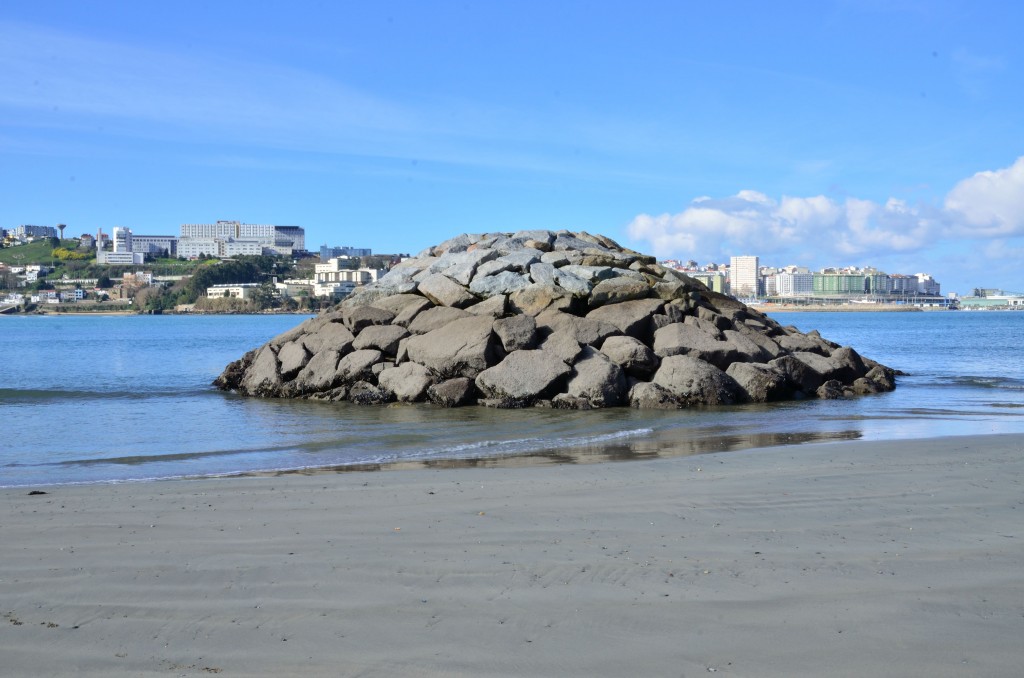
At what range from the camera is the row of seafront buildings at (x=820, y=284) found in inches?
6407

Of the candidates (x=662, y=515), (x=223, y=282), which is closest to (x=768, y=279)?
(x=223, y=282)

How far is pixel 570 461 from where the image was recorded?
9.77 m

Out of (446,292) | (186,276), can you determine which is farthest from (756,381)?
(186,276)

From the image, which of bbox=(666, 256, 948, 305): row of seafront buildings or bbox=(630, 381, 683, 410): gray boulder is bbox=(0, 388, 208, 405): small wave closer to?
bbox=(630, 381, 683, 410): gray boulder

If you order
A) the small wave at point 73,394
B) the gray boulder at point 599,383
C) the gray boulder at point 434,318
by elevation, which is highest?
the gray boulder at point 434,318

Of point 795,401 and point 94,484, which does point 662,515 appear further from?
point 795,401

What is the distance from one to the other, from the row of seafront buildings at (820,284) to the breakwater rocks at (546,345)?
141 meters

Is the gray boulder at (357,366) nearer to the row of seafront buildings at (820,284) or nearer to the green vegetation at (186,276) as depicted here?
the green vegetation at (186,276)

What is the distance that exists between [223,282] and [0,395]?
122951mm

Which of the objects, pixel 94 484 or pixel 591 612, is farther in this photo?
pixel 94 484

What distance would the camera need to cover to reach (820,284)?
16588 cm

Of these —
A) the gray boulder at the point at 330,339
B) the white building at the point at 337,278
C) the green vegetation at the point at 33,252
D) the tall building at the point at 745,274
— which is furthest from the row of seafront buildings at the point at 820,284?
the gray boulder at the point at 330,339

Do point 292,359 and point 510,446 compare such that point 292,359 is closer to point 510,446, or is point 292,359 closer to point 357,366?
point 357,366

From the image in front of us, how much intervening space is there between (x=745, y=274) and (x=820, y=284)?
13252mm
